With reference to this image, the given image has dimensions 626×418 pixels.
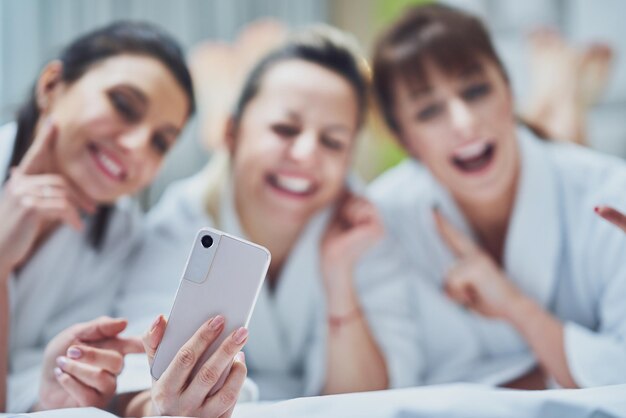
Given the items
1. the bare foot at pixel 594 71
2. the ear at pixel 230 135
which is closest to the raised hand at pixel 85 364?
the ear at pixel 230 135

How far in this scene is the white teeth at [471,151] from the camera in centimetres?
131

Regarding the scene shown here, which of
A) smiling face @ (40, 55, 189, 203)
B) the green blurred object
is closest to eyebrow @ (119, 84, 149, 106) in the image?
smiling face @ (40, 55, 189, 203)

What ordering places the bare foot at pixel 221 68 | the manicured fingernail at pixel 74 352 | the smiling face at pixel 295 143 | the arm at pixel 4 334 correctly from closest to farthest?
1. the manicured fingernail at pixel 74 352
2. the arm at pixel 4 334
3. the smiling face at pixel 295 143
4. the bare foot at pixel 221 68

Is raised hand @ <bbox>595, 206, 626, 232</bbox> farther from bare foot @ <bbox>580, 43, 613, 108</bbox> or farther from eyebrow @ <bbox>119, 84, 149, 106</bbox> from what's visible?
eyebrow @ <bbox>119, 84, 149, 106</bbox>

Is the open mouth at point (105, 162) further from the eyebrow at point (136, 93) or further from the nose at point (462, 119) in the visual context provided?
the nose at point (462, 119)

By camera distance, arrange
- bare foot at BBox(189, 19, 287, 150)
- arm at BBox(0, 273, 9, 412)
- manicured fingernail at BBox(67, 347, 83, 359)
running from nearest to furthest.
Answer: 1. manicured fingernail at BBox(67, 347, 83, 359)
2. arm at BBox(0, 273, 9, 412)
3. bare foot at BBox(189, 19, 287, 150)

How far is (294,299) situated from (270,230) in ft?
0.52

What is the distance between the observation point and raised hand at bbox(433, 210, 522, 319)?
4.20 ft

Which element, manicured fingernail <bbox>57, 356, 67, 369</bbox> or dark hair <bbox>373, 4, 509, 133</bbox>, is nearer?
manicured fingernail <bbox>57, 356, 67, 369</bbox>

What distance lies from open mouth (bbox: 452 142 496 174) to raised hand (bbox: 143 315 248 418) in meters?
0.75

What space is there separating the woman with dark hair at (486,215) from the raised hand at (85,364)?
682 mm

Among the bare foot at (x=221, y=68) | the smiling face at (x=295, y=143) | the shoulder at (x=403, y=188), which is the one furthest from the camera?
the bare foot at (x=221, y=68)

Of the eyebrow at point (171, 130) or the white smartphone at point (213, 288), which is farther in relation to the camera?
the eyebrow at point (171, 130)

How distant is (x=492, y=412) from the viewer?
0.74 metres
